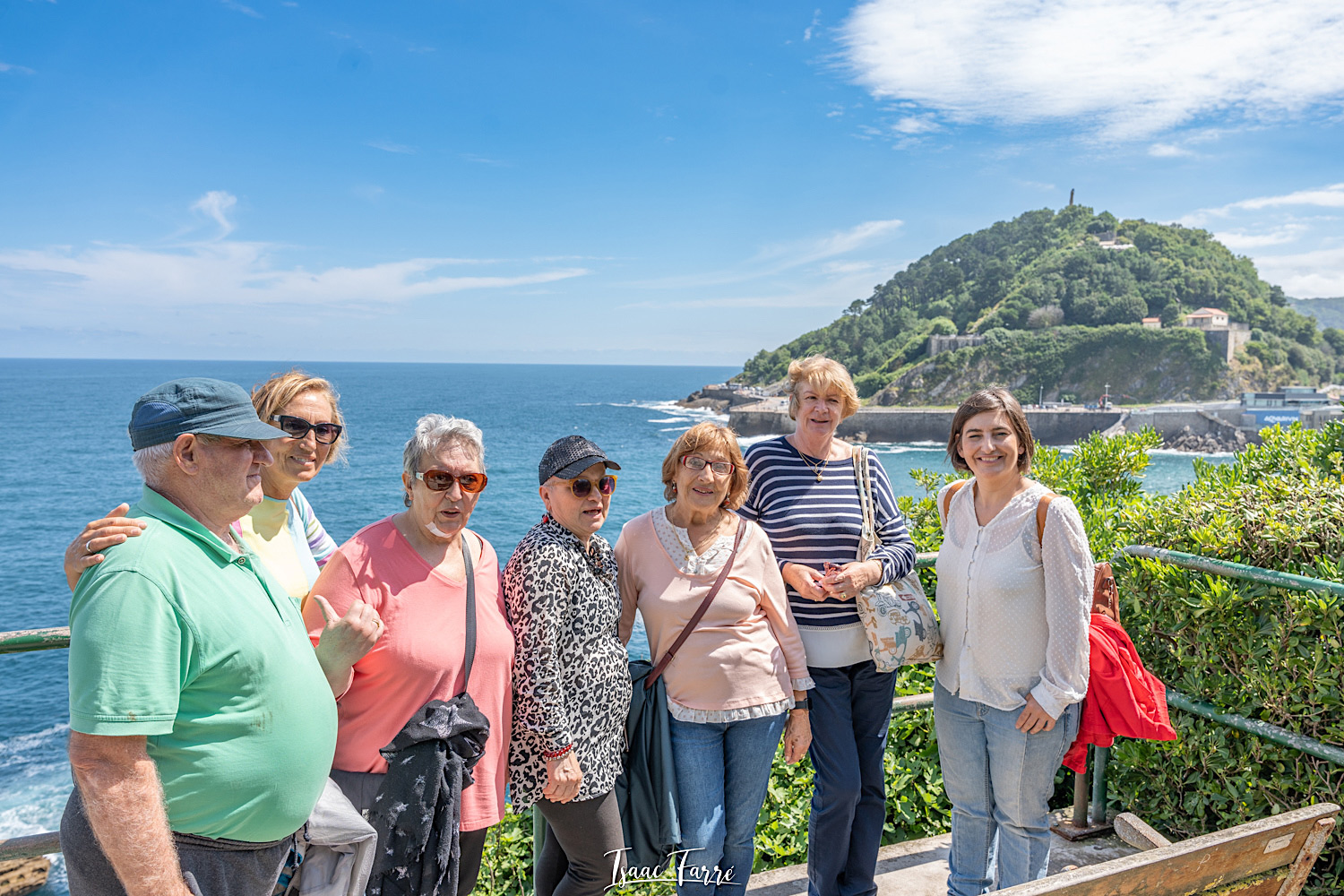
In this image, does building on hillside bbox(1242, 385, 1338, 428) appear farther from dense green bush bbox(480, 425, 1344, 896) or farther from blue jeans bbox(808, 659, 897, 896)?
blue jeans bbox(808, 659, 897, 896)

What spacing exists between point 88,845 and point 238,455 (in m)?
0.85

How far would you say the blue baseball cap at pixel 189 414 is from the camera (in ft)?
5.85

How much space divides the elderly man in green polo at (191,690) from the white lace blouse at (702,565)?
1.19 meters

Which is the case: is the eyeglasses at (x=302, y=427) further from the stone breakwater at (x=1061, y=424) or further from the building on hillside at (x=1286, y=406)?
the building on hillside at (x=1286, y=406)

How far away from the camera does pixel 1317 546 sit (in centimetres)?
310

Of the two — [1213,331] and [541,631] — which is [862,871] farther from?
[1213,331]

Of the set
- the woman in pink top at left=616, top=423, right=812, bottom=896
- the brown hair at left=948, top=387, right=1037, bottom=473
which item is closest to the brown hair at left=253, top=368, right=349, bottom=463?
the woman in pink top at left=616, top=423, right=812, bottom=896

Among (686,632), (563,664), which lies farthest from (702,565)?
(563,664)

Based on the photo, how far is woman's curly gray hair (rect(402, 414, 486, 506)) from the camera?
241 cm

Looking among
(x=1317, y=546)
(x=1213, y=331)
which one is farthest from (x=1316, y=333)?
(x=1317, y=546)

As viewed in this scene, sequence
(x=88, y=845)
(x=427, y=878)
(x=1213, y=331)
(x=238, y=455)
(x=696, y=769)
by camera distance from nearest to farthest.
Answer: (x=88, y=845) < (x=238, y=455) < (x=427, y=878) < (x=696, y=769) < (x=1213, y=331)

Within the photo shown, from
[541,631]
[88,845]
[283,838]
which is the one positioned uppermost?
[541,631]

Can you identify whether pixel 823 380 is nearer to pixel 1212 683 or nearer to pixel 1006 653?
pixel 1006 653

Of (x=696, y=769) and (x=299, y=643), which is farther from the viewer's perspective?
(x=696, y=769)
